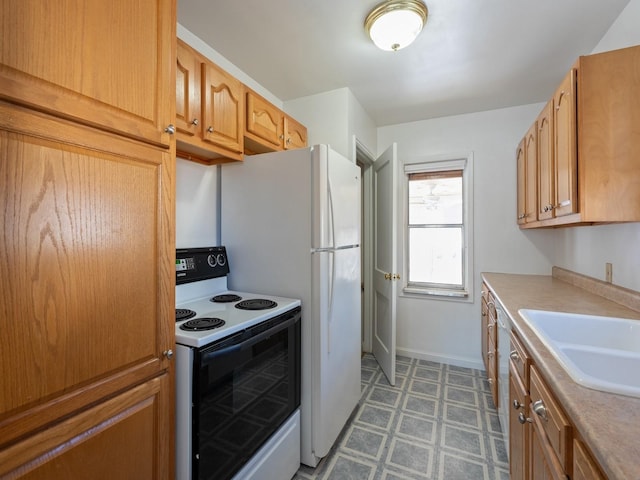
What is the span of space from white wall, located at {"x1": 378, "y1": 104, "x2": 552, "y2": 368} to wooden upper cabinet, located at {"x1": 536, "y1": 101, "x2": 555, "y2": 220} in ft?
2.95

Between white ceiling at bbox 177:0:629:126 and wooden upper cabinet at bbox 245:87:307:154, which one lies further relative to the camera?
wooden upper cabinet at bbox 245:87:307:154

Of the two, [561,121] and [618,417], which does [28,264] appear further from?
[561,121]

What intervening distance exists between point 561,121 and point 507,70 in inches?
35.4

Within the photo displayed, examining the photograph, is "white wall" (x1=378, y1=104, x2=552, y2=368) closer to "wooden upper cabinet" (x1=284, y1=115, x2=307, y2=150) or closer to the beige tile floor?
the beige tile floor

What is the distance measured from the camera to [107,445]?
839 mm

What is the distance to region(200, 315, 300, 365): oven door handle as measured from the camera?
1.09m

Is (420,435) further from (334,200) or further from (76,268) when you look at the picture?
(76,268)

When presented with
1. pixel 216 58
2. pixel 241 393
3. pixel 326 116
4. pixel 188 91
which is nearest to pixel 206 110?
pixel 188 91

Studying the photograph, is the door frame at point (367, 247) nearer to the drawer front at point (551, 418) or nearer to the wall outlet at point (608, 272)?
the wall outlet at point (608, 272)

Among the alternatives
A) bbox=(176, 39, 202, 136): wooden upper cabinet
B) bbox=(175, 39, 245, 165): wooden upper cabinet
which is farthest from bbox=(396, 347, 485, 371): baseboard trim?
bbox=(176, 39, 202, 136): wooden upper cabinet

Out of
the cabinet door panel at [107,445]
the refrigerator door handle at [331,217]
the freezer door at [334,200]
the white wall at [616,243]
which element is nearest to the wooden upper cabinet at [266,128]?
the freezer door at [334,200]

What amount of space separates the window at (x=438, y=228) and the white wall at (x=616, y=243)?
900 millimetres

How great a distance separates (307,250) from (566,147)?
1.39 metres

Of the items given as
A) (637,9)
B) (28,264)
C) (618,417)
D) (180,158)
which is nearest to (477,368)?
(618,417)
